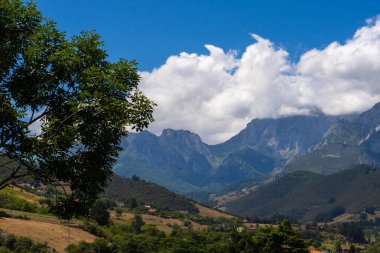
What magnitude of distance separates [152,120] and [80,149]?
11.0 ft

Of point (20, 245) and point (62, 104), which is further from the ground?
point (62, 104)

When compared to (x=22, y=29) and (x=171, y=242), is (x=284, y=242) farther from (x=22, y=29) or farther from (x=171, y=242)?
A: (x=22, y=29)

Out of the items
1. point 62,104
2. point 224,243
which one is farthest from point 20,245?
point 62,104

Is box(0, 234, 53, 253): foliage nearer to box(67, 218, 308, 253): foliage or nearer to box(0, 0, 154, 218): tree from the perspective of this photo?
box(67, 218, 308, 253): foliage

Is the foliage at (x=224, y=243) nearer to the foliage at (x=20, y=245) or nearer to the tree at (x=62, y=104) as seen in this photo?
the foliage at (x=20, y=245)

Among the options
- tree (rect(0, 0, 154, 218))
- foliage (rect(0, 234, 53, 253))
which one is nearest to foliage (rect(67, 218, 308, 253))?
foliage (rect(0, 234, 53, 253))

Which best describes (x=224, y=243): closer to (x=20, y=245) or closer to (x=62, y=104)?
(x=20, y=245)

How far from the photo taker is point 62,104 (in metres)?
20.8

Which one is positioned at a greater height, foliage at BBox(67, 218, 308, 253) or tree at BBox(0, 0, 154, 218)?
tree at BBox(0, 0, 154, 218)

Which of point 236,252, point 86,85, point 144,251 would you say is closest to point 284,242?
point 236,252

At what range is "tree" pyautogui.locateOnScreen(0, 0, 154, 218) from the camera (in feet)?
63.7

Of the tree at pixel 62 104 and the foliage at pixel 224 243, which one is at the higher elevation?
the tree at pixel 62 104

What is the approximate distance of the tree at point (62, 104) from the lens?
1941 centimetres

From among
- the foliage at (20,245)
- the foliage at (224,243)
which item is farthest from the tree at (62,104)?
the foliage at (20,245)
